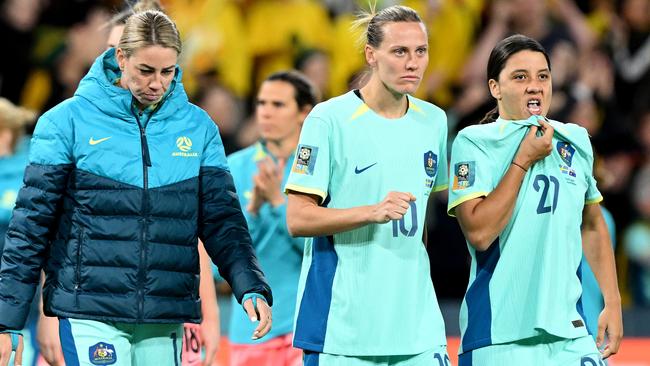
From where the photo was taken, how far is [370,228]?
5.23 metres

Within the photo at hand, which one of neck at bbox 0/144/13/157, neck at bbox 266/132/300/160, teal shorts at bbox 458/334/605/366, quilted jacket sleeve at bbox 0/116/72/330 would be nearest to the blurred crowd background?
neck at bbox 0/144/13/157

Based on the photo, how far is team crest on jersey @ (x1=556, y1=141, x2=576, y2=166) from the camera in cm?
551

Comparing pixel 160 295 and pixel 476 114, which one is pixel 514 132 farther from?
pixel 476 114

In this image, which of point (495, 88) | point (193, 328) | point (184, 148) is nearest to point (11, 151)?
point (193, 328)

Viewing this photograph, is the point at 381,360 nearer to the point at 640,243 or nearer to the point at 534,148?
the point at 534,148

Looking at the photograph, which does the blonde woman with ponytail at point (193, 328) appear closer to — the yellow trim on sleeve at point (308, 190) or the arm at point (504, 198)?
the yellow trim on sleeve at point (308, 190)

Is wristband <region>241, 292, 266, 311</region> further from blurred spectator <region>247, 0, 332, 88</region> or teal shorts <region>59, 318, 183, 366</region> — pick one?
blurred spectator <region>247, 0, 332, 88</region>

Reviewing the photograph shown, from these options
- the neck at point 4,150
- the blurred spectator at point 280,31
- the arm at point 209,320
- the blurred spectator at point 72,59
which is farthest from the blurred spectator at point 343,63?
the arm at point 209,320

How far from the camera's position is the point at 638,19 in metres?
12.8

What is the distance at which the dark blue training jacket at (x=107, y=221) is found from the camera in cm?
499

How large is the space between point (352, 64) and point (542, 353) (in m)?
6.54

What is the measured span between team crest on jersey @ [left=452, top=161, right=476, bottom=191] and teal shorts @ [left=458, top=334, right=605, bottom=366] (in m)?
0.66

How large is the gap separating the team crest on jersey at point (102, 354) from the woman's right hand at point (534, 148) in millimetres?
1749

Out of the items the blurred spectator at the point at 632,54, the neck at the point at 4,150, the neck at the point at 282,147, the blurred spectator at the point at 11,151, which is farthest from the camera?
the blurred spectator at the point at 632,54
